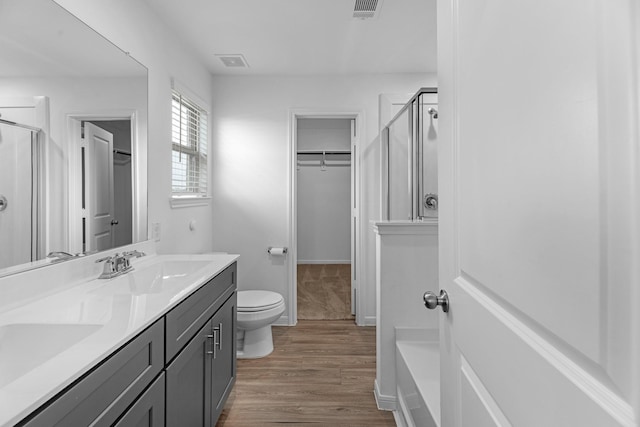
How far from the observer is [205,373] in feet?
5.38

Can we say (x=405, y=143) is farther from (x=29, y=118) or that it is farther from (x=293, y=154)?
(x=29, y=118)

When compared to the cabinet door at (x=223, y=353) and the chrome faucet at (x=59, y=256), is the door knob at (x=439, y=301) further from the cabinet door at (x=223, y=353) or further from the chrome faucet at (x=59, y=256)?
the chrome faucet at (x=59, y=256)

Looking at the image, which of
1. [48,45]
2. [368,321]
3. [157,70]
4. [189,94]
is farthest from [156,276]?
[368,321]

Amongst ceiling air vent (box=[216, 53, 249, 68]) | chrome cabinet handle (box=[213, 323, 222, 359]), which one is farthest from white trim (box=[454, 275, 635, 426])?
ceiling air vent (box=[216, 53, 249, 68])

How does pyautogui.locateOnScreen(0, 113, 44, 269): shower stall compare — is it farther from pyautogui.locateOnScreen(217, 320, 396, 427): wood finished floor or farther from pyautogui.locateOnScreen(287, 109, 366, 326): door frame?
pyautogui.locateOnScreen(287, 109, 366, 326): door frame

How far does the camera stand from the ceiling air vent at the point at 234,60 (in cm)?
303

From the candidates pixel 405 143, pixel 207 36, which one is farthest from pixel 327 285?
pixel 207 36

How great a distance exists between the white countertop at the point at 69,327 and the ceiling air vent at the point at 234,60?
6.75 ft

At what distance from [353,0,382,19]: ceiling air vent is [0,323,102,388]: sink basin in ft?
7.26

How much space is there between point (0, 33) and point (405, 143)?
2686mm

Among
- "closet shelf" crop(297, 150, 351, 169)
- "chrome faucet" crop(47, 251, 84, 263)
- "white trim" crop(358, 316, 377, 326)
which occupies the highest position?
"closet shelf" crop(297, 150, 351, 169)

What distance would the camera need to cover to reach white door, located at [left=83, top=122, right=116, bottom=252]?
1.61 meters

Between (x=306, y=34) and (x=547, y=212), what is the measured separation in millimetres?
2548

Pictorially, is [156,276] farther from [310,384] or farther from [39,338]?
[310,384]
